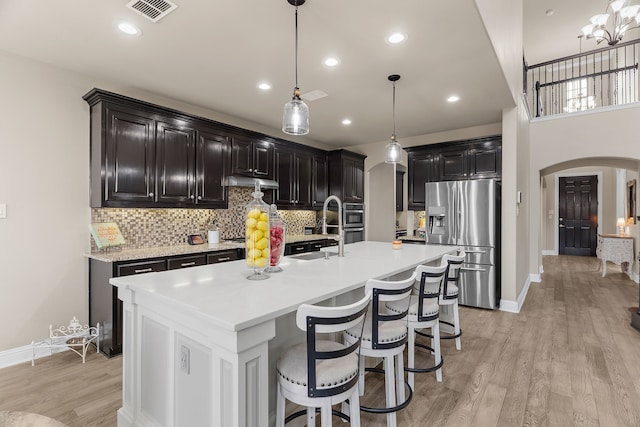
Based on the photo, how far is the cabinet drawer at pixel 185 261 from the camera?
131 inches

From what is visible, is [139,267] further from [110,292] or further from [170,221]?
[170,221]

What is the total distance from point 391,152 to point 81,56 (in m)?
3.08

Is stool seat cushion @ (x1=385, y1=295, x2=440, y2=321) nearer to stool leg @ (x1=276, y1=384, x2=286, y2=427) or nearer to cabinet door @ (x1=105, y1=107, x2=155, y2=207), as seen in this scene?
stool leg @ (x1=276, y1=384, x2=286, y2=427)

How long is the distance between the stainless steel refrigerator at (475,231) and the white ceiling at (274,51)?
3.73ft

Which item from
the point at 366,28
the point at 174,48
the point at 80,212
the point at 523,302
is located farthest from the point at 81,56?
the point at 523,302

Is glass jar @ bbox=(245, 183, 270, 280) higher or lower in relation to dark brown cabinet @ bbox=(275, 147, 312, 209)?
lower

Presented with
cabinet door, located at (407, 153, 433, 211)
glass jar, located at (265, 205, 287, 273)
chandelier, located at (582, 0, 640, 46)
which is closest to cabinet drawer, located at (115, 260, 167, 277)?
glass jar, located at (265, 205, 287, 273)

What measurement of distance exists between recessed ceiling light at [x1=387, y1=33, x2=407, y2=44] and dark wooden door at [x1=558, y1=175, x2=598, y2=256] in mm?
9687

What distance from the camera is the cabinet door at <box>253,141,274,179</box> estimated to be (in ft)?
15.5

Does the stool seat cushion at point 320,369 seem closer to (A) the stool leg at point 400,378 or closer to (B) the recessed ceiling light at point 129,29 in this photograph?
(A) the stool leg at point 400,378

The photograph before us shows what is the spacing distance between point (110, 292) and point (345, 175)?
13.6 ft

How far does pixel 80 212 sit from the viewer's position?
3.31m

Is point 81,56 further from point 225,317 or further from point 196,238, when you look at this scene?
point 225,317

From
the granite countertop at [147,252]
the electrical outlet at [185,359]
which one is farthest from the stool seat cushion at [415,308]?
the electrical outlet at [185,359]
